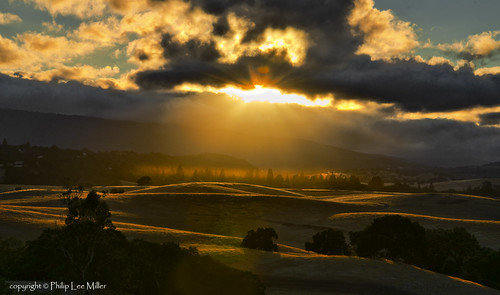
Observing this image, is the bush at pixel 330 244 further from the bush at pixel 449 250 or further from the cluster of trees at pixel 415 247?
the bush at pixel 449 250

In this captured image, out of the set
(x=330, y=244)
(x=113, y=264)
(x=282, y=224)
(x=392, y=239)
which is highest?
(x=113, y=264)

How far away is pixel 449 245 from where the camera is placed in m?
66.8

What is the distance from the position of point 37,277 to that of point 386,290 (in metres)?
32.3

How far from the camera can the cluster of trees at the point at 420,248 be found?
55.5 m

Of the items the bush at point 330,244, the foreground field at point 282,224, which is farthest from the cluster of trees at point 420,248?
the foreground field at point 282,224

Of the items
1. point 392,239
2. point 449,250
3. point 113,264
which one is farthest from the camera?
point 449,250

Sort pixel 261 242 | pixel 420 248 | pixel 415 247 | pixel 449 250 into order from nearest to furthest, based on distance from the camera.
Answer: pixel 415 247 < pixel 420 248 < pixel 261 242 < pixel 449 250

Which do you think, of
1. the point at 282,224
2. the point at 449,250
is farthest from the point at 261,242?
the point at 282,224

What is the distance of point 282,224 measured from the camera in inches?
3937

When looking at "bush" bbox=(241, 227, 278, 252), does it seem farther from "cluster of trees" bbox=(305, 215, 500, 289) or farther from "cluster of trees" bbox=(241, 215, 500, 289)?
"cluster of trees" bbox=(305, 215, 500, 289)

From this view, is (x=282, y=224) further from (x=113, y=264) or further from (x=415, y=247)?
(x=113, y=264)

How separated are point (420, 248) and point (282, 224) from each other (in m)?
41.7

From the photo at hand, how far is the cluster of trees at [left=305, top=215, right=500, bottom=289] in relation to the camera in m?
55.5

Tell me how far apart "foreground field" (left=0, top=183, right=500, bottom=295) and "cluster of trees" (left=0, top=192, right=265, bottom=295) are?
26.9ft
